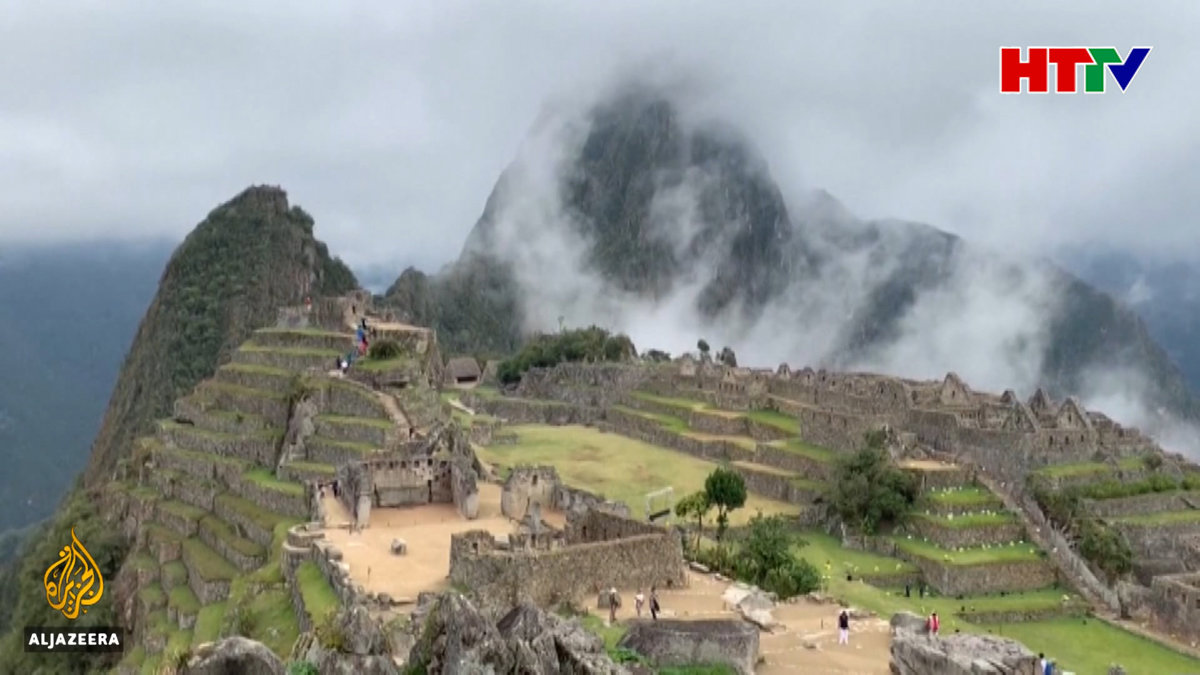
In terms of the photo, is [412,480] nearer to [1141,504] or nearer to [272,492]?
[272,492]

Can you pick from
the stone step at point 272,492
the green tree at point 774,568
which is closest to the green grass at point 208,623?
the stone step at point 272,492

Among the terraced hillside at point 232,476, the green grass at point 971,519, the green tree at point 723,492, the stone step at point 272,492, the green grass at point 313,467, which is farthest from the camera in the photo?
the green grass at point 971,519

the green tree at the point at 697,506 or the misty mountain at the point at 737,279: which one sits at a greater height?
the misty mountain at the point at 737,279

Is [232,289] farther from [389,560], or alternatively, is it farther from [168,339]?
[389,560]

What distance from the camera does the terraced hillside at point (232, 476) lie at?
3362cm

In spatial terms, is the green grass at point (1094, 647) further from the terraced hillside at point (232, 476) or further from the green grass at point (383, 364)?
the green grass at point (383, 364)

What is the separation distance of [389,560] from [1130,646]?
2119cm

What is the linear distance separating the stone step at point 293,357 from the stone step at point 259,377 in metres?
0.40

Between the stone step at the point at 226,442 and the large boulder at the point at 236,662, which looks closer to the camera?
the large boulder at the point at 236,662

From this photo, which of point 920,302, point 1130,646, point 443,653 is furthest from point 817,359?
point 443,653

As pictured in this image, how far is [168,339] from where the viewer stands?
85.0 m

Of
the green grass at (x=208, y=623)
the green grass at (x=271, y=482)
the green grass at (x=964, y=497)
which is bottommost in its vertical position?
the green grass at (x=208, y=623)

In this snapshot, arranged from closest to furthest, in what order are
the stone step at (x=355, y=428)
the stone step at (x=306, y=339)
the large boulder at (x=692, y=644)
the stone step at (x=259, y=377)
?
the large boulder at (x=692, y=644), the stone step at (x=355, y=428), the stone step at (x=259, y=377), the stone step at (x=306, y=339)

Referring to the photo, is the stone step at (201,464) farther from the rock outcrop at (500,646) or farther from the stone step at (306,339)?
the rock outcrop at (500,646)
